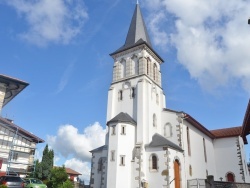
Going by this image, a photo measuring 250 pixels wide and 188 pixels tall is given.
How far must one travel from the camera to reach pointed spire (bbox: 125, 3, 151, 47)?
35.2 meters

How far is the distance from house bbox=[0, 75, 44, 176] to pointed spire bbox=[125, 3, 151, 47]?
1697cm

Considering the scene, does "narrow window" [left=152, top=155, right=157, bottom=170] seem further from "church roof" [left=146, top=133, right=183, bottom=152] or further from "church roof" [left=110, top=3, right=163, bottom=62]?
"church roof" [left=110, top=3, right=163, bottom=62]

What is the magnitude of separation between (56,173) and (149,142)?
1009cm

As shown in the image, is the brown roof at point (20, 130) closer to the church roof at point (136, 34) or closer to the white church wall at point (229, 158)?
the church roof at point (136, 34)

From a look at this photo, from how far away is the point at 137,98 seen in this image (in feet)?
95.7

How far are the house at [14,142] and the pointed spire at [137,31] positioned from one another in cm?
1697

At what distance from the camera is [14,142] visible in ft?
77.8

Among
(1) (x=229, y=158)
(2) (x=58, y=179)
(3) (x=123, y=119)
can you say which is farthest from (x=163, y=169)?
(1) (x=229, y=158)

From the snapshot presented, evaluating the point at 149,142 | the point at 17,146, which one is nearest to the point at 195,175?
the point at 149,142

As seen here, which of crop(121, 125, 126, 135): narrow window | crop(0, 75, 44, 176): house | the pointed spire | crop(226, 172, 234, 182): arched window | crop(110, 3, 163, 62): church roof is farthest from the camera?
the pointed spire

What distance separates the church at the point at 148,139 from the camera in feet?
80.8

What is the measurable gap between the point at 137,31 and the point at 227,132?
20151 millimetres

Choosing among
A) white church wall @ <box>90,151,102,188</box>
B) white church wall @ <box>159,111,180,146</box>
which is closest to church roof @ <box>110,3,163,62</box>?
white church wall @ <box>159,111,180,146</box>

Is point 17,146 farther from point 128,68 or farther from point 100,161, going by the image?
point 128,68
